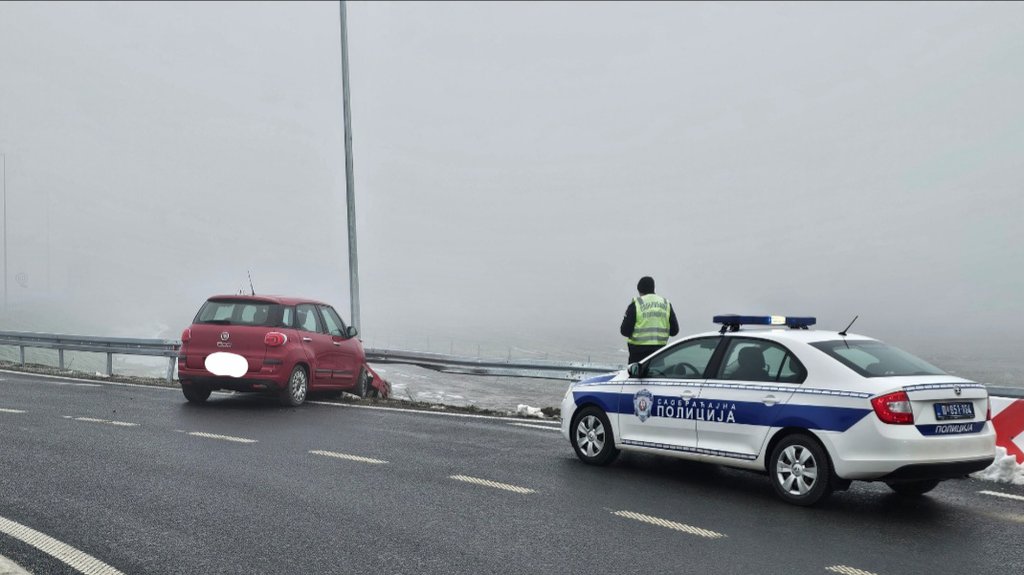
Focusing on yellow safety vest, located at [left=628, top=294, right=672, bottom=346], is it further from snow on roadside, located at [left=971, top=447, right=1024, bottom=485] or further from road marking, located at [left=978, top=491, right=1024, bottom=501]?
road marking, located at [left=978, top=491, right=1024, bottom=501]

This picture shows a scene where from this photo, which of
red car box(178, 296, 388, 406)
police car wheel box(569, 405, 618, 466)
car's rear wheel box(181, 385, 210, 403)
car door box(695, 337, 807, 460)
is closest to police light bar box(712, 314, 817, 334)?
car door box(695, 337, 807, 460)

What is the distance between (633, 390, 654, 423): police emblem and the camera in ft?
29.6

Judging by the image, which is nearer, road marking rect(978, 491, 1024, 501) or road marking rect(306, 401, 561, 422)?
road marking rect(978, 491, 1024, 501)

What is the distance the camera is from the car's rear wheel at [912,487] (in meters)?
8.09

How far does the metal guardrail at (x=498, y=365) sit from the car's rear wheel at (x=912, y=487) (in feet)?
18.7

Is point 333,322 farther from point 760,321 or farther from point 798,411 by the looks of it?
point 798,411

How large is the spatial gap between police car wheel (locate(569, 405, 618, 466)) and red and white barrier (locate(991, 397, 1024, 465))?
Result: 12.8 ft

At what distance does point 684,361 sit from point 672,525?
7.97 ft

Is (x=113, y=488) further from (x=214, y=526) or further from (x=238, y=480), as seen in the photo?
(x=214, y=526)

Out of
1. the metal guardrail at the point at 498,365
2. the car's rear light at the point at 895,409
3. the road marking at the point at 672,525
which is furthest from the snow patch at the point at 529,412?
the car's rear light at the point at 895,409

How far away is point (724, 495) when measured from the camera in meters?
8.06

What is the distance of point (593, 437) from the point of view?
31.4 feet

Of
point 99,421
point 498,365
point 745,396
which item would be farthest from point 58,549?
point 498,365

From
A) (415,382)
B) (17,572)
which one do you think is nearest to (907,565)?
(17,572)
